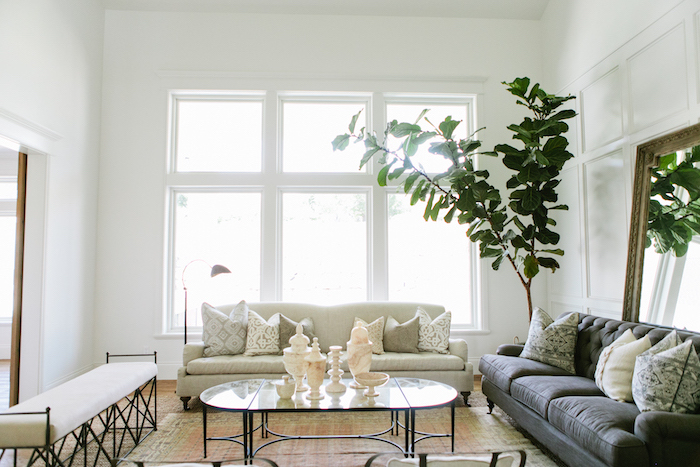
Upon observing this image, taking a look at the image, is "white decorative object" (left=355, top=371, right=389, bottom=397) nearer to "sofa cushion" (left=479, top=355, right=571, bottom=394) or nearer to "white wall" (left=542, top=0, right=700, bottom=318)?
"sofa cushion" (left=479, top=355, right=571, bottom=394)

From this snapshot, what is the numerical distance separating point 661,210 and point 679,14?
1465 millimetres

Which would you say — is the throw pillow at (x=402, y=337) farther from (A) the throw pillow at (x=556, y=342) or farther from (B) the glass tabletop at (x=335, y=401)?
(B) the glass tabletop at (x=335, y=401)

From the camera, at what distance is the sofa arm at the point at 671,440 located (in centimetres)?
221

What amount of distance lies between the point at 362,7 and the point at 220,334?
13.0ft

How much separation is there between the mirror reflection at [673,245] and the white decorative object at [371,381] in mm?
2143

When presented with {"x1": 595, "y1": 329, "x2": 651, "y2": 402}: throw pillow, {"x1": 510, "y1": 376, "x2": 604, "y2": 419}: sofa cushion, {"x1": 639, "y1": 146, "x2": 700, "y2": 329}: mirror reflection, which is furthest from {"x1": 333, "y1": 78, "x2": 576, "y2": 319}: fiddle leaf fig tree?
{"x1": 595, "y1": 329, "x2": 651, "y2": 402}: throw pillow

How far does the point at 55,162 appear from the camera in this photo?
4.50m

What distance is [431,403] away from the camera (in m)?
2.88

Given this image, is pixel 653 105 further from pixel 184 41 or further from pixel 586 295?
pixel 184 41

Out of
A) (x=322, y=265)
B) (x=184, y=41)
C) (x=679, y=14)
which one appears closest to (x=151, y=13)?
(x=184, y=41)

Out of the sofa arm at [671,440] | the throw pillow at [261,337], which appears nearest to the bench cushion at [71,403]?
the throw pillow at [261,337]

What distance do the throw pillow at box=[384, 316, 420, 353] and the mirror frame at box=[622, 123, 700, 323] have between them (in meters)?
1.77

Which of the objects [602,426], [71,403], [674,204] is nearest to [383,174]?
[674,204]

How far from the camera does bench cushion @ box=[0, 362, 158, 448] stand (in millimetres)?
2311
